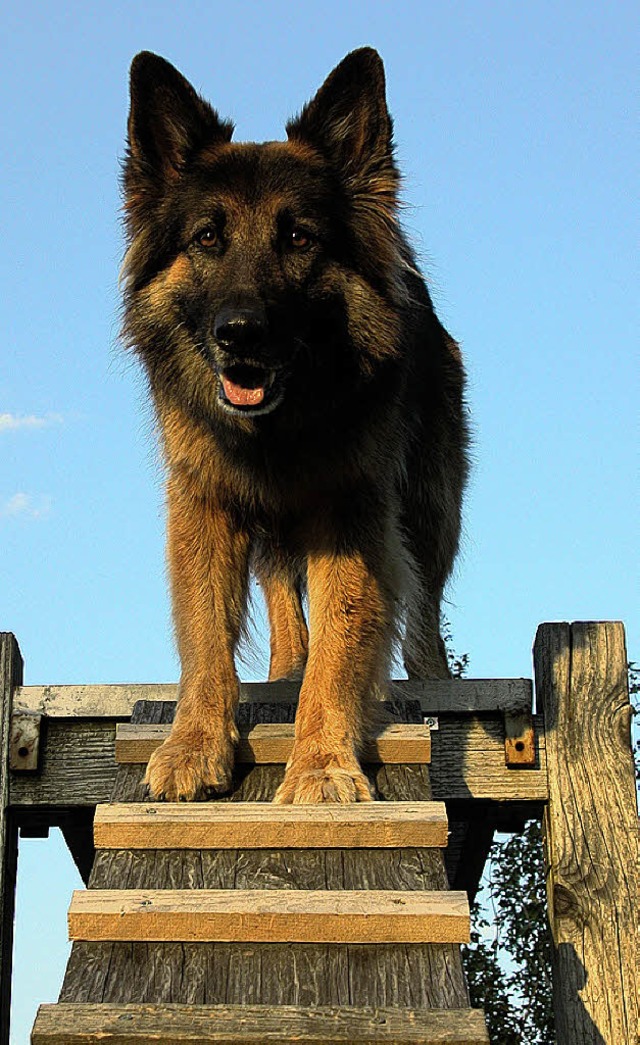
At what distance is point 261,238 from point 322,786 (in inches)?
71.8

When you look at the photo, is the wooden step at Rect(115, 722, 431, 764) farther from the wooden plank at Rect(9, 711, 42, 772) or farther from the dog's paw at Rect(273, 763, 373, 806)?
the wooden plank at Rect(9, 711, 42, 772)

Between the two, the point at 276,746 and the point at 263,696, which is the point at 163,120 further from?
the point at 276,746

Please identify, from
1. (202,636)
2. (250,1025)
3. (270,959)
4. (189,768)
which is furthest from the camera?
(202,636)

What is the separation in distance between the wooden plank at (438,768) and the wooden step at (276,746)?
0.39 meters

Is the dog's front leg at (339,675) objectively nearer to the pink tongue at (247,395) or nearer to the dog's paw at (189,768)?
the dog's paw at (189,768)

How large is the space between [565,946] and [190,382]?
237 centimetres

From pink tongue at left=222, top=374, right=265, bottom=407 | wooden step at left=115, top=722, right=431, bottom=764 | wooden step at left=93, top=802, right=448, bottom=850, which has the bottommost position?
wooden step at left=93, top=802, right=448, bottom=850

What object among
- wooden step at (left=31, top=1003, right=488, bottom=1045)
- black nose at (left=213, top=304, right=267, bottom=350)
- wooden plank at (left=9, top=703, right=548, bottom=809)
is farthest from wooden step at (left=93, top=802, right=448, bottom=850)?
black nose at (left=213, top=304, right=267, bottom=350)

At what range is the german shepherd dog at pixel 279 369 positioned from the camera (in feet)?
13.1

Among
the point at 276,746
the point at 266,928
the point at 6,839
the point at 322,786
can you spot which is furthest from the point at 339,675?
the point at 6,839

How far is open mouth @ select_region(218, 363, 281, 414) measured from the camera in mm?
3930

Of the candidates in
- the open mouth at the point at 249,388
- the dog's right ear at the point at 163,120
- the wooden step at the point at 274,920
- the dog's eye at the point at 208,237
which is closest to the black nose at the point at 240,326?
the open mouth at the point at 249,388

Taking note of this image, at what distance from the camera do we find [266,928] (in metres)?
3.06

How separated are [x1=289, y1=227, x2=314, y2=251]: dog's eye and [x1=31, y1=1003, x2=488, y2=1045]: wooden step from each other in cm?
249
